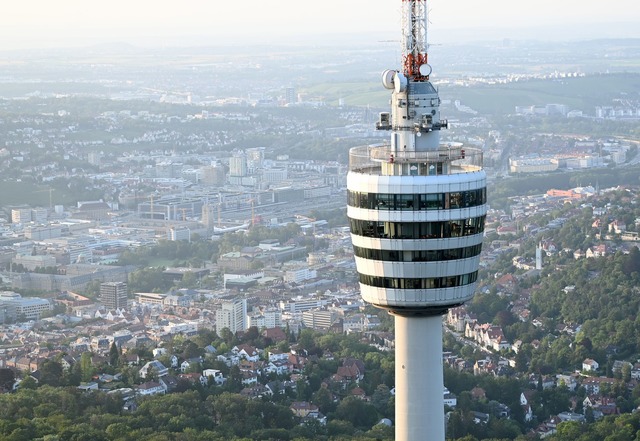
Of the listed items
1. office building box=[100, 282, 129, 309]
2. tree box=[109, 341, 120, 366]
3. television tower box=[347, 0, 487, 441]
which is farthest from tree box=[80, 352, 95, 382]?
television tower box=[347, 0, 487, 441]

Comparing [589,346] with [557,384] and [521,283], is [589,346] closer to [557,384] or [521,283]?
[557,384]

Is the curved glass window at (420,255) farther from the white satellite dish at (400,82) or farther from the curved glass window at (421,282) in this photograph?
the white satellite dish at (400,82)

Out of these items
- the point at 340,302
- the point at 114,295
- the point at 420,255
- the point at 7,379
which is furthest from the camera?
the point at 114,295

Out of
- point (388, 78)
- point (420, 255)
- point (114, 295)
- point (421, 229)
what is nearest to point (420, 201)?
point (421, 229)

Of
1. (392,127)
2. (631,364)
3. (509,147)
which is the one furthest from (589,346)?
(509,147)

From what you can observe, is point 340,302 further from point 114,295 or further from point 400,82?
point 400,82

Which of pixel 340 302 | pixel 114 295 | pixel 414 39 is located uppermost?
pixel 414 39

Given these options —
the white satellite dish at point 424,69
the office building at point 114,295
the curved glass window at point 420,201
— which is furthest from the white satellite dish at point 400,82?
the office building at point 114,295
